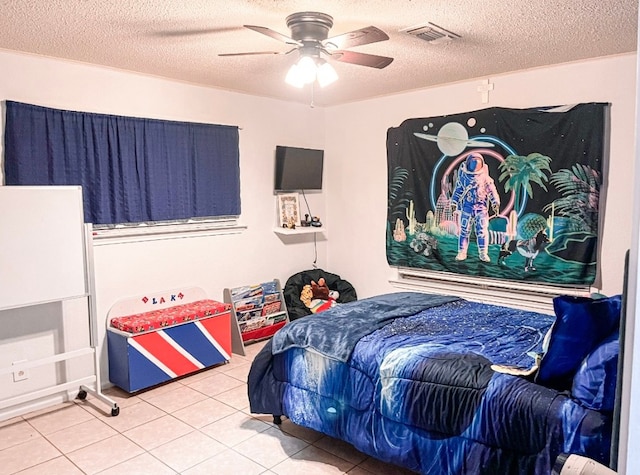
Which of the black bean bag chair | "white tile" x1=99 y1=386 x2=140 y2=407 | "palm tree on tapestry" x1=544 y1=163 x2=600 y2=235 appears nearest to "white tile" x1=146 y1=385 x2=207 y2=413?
"white tile" x1=99 y1=386 x2=140 y2=407

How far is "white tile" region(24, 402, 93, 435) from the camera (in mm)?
3182

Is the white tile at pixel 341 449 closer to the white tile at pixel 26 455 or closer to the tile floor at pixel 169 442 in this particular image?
the tile floor at pixel 169 442

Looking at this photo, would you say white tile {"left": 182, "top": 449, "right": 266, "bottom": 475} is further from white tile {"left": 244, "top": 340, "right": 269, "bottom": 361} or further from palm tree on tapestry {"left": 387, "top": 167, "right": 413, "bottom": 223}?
palm tree on tapestry {"left": 387, "top": 167, "right": 413, "bottom": 223}

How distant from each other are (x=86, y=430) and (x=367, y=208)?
324 centimetres

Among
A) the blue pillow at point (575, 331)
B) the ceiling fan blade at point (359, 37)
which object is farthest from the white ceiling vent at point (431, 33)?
the blue pillow at point (575, 331)

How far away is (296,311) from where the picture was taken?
502cm

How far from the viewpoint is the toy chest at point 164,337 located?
3643 millimetres

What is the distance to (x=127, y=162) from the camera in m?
3.85

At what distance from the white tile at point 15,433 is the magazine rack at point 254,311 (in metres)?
1.79

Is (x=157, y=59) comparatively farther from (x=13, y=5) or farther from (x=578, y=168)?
(x=578, y=168)

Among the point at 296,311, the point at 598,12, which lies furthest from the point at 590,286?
the point at 296,311

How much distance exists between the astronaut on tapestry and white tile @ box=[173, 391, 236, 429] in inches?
93.2

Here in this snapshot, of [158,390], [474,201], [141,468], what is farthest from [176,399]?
[474,201]

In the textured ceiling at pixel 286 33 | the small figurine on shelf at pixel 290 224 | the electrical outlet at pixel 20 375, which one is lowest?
the electrical outlet at pixel 20 375
